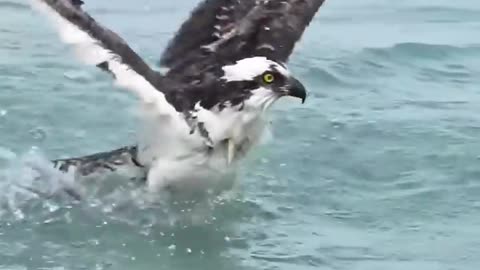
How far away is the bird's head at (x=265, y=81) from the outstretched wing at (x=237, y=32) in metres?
0.44

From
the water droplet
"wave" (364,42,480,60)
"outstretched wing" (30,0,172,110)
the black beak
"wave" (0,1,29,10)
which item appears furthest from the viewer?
"wave" (0,1,29,10)

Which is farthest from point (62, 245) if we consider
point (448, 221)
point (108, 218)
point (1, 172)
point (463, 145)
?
point (463, 145)

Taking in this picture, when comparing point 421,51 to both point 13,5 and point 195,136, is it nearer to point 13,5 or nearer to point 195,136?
point 13,5

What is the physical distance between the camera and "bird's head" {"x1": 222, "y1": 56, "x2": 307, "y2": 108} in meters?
8.18

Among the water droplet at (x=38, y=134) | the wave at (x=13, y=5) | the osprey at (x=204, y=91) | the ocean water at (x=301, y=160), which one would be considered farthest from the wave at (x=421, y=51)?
the water droplet at (x=38, y=134)

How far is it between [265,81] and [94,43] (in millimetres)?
1116

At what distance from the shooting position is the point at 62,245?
7.85 m

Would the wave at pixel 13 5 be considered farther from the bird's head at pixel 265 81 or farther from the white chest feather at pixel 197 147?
the bird's head at pixel 265 81

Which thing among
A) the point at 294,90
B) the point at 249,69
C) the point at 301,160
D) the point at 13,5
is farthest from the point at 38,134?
the point at 13,5

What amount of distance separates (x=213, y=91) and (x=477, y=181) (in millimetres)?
1765

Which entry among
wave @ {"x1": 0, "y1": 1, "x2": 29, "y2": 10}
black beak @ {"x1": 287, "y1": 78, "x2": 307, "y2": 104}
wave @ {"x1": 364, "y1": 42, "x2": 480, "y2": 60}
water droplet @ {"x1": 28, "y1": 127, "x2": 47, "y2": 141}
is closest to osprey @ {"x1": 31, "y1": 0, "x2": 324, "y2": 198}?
black beak @ {"x1": 287, "y1": 78, "x2": 307, "y2": 104}

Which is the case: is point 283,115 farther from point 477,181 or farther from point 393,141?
point 477,181

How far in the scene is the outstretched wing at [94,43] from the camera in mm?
7406

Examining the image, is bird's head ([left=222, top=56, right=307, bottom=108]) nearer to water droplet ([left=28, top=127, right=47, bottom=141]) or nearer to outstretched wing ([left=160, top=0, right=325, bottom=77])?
outstretched wing ([left=160, top=0, right=325, bottom=77])
